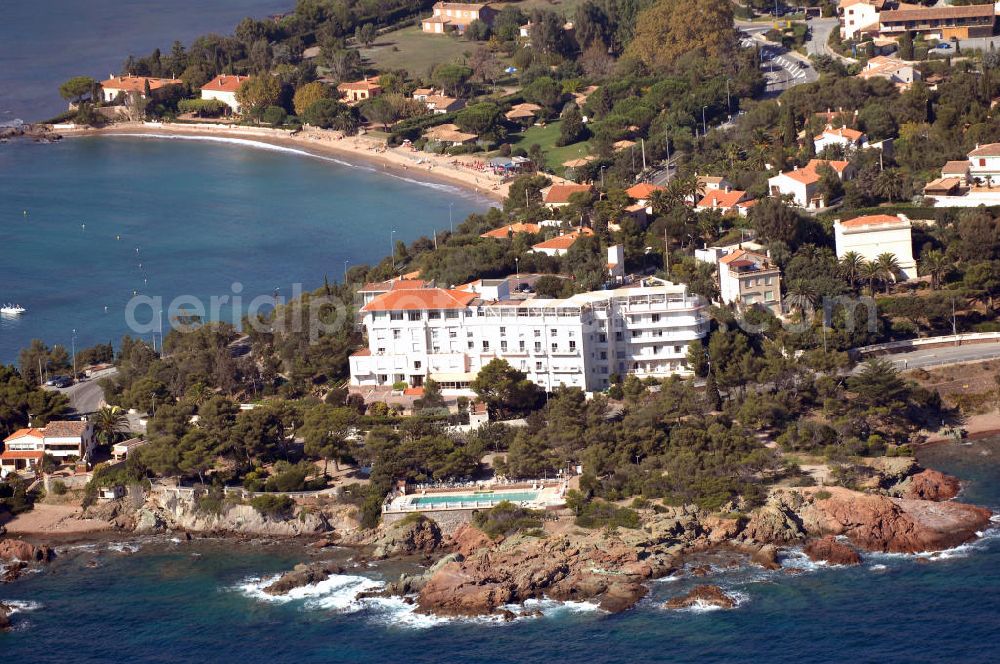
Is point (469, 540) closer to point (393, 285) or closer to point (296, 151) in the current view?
point (393, 285)

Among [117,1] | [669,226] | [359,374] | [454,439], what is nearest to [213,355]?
[359,374]

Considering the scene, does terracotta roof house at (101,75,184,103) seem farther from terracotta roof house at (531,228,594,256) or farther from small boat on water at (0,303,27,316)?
terracotta roof house at (531,228,594,256)

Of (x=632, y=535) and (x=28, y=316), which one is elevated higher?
(x=28, y=316)

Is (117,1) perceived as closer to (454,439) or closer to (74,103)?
(74,103)

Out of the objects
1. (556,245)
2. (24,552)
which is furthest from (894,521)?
(24,552)

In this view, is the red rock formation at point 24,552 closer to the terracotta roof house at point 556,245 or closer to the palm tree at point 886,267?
the terracotta roof house at point 556,245

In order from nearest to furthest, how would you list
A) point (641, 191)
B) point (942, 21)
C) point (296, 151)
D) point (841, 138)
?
point (641, 191) → point (841, 138) → point (942, 21) → point (296, 151)

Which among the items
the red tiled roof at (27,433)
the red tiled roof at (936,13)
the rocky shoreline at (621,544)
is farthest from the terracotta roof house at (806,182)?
the red tiled roof at (27,433)
